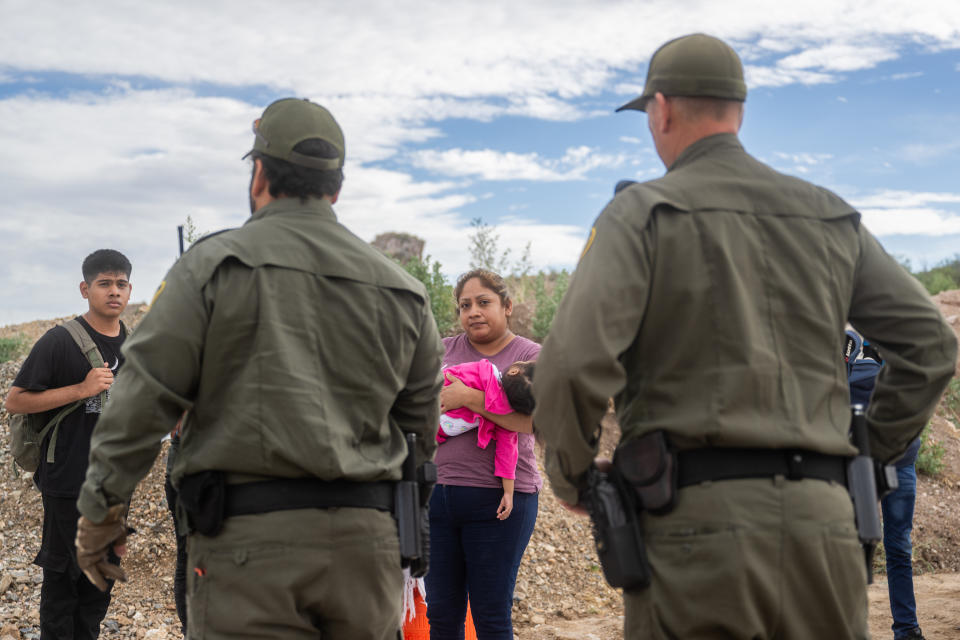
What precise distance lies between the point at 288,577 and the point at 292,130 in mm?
1374

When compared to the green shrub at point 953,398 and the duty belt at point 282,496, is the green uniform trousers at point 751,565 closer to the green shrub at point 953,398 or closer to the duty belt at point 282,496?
the duty belt at point 282,496

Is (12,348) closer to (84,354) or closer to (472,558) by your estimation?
(84,354)

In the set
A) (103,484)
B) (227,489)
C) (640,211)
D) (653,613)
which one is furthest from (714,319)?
(103,484)

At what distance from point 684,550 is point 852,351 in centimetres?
356

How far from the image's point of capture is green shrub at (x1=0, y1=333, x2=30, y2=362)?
467 inches

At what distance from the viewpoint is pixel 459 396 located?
13.9ft

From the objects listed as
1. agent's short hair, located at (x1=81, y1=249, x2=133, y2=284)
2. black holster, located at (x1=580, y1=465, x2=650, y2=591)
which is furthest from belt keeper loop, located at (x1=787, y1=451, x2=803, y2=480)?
agent's short hair, located at (x1=81, y1=249, x2=133, y2=284)

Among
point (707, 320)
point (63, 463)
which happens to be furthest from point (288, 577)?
point (63, 463)

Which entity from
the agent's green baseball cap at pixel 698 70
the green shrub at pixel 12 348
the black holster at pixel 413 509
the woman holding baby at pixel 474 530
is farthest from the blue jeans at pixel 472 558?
the green shrub at pixel 12 348

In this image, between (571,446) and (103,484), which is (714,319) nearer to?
(571,446)

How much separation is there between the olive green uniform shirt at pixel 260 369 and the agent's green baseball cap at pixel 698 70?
106 cm

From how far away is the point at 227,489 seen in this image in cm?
255

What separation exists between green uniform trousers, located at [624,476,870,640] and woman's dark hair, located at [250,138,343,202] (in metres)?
1.48

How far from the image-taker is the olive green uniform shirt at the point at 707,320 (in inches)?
93.0
